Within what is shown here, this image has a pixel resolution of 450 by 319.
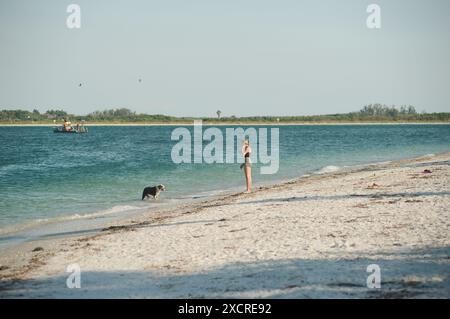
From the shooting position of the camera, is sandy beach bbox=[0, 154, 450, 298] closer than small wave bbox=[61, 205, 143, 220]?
Yes

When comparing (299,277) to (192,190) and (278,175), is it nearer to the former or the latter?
(192,190)

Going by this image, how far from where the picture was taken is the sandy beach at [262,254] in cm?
710

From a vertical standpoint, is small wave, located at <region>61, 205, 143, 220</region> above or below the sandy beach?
below

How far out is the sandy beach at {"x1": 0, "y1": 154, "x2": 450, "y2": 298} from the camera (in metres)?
7.10

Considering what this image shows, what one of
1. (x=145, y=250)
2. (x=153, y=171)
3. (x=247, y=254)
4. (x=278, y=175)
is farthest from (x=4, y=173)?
(x=247, y=254)

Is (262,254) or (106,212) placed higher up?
(262,254)

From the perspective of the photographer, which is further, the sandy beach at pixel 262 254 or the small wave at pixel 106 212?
the small wave at pixel 106 212

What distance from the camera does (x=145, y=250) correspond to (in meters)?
10.0

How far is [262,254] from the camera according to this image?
29.1 ft

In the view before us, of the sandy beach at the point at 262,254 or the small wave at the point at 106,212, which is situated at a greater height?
the sandy beach at the point at 262,254

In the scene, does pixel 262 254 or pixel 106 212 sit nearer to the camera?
pixel 262 254

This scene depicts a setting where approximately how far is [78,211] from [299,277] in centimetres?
1207
